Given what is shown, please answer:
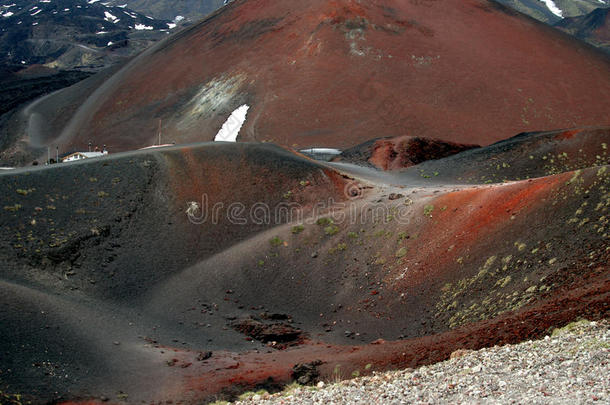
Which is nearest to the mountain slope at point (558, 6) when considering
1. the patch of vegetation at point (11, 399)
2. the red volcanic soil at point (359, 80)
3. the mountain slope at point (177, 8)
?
the mountain slope at point (177, 8)

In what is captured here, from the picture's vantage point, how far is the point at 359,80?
166ft

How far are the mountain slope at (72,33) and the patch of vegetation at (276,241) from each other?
362 feet

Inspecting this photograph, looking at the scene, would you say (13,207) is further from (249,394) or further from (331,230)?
(249,394)

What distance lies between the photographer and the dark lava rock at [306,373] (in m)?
11.4

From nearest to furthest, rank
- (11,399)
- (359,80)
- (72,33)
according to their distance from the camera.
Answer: (11,399) → (359,80) → (72,33)

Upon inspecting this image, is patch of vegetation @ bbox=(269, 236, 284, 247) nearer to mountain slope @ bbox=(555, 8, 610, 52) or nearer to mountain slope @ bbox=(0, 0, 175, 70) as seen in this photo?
mountain slope @ bbox=(0, 0, 175, 70)

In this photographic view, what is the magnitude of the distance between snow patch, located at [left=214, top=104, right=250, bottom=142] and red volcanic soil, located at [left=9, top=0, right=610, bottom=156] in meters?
0.67

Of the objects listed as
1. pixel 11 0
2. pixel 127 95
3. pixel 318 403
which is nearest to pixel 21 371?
pixel 318 403

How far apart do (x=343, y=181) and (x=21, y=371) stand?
15.9m

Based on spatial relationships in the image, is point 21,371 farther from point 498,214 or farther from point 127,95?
point 127,95

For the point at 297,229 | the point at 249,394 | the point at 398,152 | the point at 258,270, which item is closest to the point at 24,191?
the point at 258,270

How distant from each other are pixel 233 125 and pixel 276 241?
97.6ft

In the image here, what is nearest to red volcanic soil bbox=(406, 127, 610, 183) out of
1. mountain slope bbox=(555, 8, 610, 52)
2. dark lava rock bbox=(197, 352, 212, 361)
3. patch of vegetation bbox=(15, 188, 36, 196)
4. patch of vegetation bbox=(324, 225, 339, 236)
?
patch of vegetation bbox=(324, 225, 339, 236)

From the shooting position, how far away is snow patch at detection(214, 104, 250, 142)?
47.4 metres
